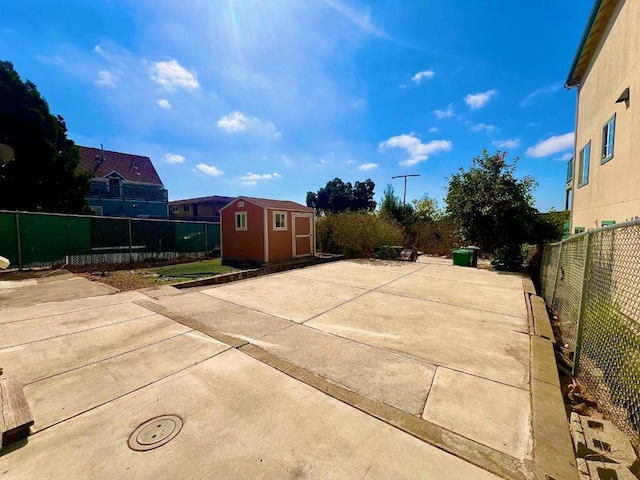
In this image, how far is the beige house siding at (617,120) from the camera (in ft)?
16.8

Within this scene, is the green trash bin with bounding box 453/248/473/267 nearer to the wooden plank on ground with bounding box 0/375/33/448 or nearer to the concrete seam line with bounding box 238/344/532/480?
the concrete seam line with bounding box 238/344/532/480

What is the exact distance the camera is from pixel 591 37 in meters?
7.39

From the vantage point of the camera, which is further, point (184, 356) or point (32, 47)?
point (32, 47)

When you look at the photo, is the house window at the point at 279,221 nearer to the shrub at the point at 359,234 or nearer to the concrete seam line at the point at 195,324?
the shrub at the point at 359,234

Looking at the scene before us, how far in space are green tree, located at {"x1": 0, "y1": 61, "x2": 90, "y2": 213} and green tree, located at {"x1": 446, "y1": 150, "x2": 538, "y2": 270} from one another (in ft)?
61.9

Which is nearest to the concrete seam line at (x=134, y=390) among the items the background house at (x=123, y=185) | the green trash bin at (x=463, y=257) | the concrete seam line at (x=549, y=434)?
the concrete seam line at (x=549, y=434)

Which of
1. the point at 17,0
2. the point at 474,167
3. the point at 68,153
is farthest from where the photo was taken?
the point at 68,153

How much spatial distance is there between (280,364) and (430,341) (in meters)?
2.10

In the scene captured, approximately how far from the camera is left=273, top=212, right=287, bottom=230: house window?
38.8 ft

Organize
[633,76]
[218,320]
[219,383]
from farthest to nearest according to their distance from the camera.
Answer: [633,76] → [218,320] → [219,383]

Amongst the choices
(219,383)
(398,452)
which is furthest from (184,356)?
(398,452)

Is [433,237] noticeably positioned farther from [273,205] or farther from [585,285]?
[585,285]

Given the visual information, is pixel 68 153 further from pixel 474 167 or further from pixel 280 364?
pixel 474 167

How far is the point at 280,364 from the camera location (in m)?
3.05
